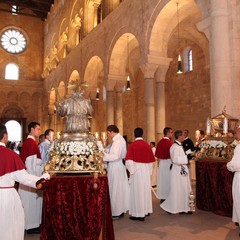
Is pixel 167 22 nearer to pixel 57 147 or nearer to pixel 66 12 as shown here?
pixel 57 147

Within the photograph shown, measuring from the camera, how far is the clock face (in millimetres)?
31848

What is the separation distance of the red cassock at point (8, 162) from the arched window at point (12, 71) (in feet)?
97.4

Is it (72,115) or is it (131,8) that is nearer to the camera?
(72,115)

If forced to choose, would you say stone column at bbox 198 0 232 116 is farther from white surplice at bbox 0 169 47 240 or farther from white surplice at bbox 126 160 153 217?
white surplice at bbox 0 169 47 240

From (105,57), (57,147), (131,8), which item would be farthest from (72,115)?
(105,57)

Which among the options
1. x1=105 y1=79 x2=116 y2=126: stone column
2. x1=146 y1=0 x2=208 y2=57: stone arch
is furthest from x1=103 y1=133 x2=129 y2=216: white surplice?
x1=105 y1=79 x2=116 y2=126: stone column

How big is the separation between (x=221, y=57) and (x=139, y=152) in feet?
11.5

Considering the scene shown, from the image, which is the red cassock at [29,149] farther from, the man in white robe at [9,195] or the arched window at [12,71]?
the arched window at [12,71]

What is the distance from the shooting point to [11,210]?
3.58 meters

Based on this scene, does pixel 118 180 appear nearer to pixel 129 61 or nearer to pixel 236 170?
pixel 236 170

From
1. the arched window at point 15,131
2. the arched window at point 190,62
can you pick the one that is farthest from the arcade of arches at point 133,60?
the arched window at point 15,131

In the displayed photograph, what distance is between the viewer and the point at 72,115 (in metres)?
5.09

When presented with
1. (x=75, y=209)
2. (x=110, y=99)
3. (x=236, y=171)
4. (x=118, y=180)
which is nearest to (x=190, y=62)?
(x=110, y=99)

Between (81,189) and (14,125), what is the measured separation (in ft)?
96.4
